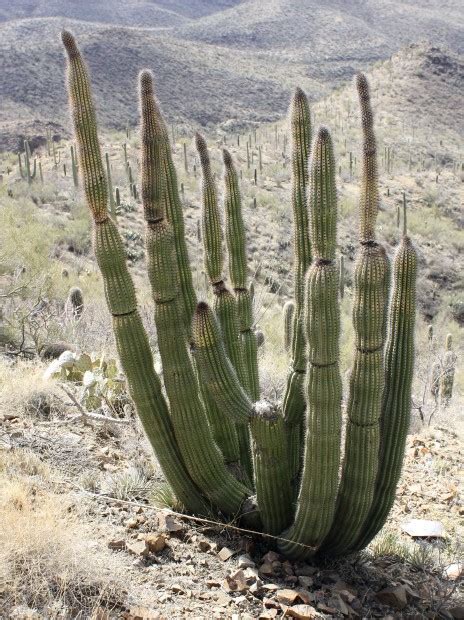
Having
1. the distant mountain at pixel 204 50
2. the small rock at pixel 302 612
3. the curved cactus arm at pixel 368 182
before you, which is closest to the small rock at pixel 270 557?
the small rock at pixel 302 612

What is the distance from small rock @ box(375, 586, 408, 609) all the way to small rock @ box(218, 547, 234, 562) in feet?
3.15

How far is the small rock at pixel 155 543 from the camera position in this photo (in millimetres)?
4520

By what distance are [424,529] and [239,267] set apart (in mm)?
2511

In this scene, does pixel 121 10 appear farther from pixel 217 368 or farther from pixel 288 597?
pixel 288 597

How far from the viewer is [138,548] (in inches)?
176

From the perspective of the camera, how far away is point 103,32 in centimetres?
6400

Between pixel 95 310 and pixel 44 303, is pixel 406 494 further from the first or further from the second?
pixel 95 310

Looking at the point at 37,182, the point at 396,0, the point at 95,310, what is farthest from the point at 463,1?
the point at 95,310

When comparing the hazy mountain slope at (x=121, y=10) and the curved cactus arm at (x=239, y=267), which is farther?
the hazy mountain slope at (x=121, y=10)

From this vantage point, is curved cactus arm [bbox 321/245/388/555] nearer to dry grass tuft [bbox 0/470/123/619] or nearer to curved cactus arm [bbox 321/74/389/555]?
curved cactus arm [bbox 321/74/389/555]

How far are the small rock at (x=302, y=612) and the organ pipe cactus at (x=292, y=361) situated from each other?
52 centimetres

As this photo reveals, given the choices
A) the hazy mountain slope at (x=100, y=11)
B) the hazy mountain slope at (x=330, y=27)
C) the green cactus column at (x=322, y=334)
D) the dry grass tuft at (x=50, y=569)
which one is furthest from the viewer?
the hazy mountain slope at (x=100, y=11)

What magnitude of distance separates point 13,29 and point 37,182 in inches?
1748

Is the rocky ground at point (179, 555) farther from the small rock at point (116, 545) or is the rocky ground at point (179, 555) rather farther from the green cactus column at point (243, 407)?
the green cactus column at point (243, 407)
